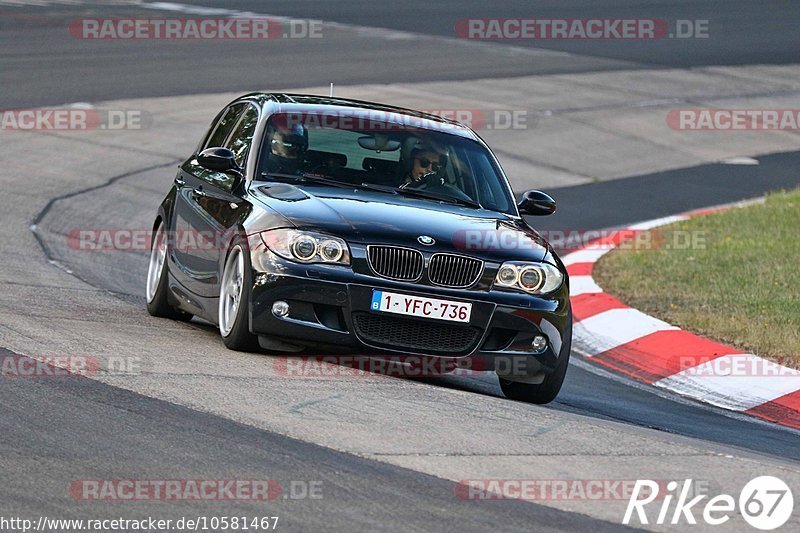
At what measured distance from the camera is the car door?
9.09 metres

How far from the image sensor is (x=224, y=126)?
34.0 feet

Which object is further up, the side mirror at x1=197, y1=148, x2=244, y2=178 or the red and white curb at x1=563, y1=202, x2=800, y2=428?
the side mirror at x1=197, y1=148, x2=244, y2=178

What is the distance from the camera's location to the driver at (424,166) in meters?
9.16

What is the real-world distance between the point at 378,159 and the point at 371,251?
1.30m

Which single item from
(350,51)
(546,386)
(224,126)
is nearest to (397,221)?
(546,386)

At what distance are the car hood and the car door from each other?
57cm

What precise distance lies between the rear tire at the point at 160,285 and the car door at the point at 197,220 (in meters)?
0.24

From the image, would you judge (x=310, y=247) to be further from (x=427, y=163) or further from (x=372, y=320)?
(x=427, y=163)

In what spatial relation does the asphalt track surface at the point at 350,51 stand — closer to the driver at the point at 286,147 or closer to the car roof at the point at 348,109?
the car roof at the point at 348,109

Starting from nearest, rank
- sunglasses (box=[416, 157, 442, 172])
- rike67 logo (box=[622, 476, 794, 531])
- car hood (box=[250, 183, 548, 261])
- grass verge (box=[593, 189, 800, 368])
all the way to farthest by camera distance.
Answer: rike67 logo (box=[622, 476, 794, 531]) → car hood (box=[250, 183, 548, 261]) → sunglasses (box=[416, 157, 442, 172]) → grass verge (box=[593, 189, 800, 368])

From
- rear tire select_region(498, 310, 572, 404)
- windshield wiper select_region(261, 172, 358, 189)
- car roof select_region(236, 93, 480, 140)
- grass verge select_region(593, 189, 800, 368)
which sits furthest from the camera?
grass verge select_region(593, 189, 800, 368)

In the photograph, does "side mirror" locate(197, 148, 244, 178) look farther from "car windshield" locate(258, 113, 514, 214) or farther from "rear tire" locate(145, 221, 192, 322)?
"rear tire" locate(145, 221, 192, 322)

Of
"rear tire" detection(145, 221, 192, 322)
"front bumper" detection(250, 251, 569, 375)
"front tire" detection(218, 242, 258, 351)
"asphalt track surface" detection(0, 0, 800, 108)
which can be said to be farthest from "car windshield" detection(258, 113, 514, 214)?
"asphalt track surface" detection(0, 0, 800, 108)

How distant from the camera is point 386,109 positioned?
988 cm
